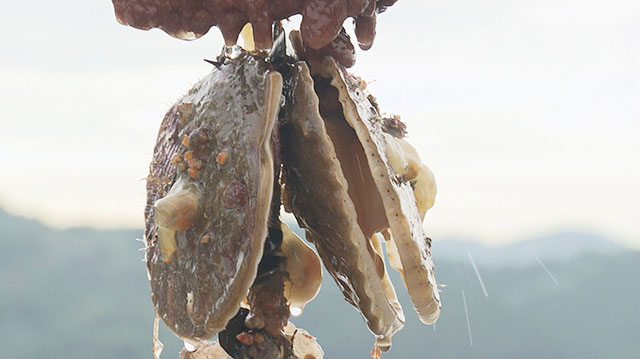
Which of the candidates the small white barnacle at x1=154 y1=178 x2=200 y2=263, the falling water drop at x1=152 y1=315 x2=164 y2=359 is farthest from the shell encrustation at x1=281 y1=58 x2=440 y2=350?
the falling water drop at x1=152 y1=315 x2=164 y2=359

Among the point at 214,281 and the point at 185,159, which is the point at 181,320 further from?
the point at 185,159

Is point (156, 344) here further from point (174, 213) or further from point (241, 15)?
point (241, 15)

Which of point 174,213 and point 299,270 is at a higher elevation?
point 174,213

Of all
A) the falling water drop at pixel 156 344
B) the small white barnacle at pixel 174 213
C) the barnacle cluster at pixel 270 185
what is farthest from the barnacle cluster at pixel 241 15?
the falling water drop at pixel 156 344

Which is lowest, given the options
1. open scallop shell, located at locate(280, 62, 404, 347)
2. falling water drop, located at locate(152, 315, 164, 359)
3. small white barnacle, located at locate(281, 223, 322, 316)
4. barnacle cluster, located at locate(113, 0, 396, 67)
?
falling water drop, located at locate(152, 315, 164, 359)

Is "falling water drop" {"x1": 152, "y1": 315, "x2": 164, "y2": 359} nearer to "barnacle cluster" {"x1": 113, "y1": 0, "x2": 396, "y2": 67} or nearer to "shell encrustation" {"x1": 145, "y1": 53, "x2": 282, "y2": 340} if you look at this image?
"shell encrustation" {"x1": 145, "y1": 53, "x2": 282, "y2": 340}

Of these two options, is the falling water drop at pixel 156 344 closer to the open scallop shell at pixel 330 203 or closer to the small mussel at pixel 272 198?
the small mussel at pixel 272 198

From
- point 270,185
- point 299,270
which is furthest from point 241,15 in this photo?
point 299,270
